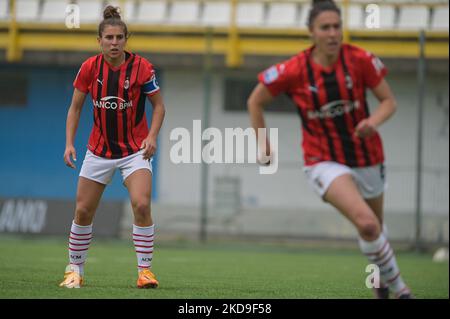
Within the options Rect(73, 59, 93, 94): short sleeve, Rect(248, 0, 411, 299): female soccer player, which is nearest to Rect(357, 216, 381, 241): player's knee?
Rect(248, 0, 411, 299): female soccer player

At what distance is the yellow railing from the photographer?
61.5 ft

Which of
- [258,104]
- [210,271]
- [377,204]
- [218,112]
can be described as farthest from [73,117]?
[218,112]

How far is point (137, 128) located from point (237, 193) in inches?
388

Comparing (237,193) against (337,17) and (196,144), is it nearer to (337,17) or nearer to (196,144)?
(196,144)

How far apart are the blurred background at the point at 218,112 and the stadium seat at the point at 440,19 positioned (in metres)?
0.08

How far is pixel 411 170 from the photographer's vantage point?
17.2m

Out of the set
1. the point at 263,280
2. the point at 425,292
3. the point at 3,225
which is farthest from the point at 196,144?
the point at 425,292

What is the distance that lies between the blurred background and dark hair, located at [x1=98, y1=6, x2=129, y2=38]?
9174mm

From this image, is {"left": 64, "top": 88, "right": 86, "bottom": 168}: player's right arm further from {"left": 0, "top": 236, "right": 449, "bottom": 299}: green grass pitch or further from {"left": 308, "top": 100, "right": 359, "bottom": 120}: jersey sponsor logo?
{"left": 308, "top": 100, "right": 359, "bottom": 120}: jersey sponsor logo

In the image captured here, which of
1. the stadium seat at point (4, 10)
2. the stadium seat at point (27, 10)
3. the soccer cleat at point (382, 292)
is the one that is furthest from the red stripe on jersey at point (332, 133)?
the stadium seat at point (27, 10)

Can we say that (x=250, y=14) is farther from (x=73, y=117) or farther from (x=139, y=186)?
(x=139, y=186)

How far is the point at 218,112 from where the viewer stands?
19641 mm
